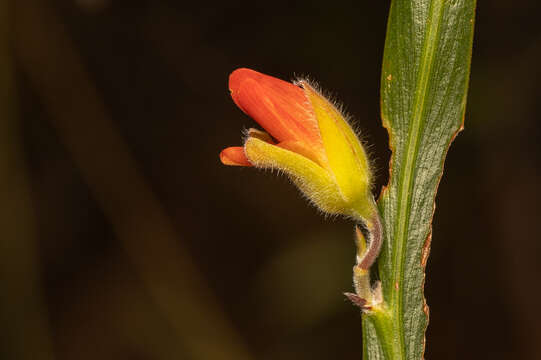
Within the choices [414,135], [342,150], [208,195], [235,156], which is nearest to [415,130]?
[414,135]

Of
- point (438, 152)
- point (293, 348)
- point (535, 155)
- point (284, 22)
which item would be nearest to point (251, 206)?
point (293, 348)

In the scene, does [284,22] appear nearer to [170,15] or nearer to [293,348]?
[170,15]

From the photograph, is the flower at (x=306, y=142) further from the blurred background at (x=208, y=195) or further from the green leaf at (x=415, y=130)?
the blurred background at (x=208, y=195)

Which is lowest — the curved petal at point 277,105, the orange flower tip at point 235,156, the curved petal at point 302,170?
the curved petal at point 302,170

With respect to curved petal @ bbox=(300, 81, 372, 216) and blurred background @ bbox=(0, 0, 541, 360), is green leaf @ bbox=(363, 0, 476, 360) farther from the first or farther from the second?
blurred background @ bbox=(0, 0, 541, 360)

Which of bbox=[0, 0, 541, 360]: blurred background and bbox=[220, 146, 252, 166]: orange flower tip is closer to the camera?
bbox=[220, 146, 252, 166]: orange flower tip

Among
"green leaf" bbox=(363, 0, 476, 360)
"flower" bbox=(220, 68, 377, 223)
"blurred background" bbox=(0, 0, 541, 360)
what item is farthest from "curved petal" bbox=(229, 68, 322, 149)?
"blurred background" bbox=(0, 0, 541, 360)

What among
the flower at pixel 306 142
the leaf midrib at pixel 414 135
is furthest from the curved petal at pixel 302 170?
the leaf midrib at pixel 414 135
